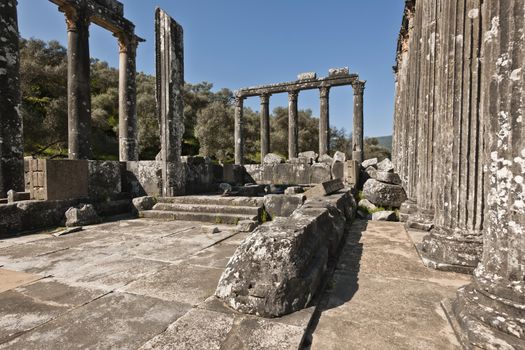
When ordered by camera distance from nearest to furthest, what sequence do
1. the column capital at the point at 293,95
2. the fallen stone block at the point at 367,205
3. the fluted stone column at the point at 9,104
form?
1. the fluted stone column at the point at 9,104
2. the fallen stone block at the point at 367,205
3. the column capital at the point at 293,95

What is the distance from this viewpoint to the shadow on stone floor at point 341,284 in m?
2.16

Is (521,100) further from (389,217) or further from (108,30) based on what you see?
(108,30)

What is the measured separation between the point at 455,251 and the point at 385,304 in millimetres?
1396

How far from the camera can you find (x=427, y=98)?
5.05 meters

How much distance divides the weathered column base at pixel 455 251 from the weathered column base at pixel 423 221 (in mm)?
1573

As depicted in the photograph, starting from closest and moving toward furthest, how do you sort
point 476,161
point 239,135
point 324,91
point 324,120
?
point 476,161 < point 324,91 < point 324,120 < point 239,135

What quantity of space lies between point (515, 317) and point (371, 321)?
841mm

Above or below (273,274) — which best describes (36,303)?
below

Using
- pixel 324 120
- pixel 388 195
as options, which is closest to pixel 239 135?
pixel 324 120

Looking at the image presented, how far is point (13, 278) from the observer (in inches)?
117

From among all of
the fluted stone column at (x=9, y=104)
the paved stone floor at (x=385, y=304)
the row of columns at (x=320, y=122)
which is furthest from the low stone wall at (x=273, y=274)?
the row of columns at (x=320, y=122)

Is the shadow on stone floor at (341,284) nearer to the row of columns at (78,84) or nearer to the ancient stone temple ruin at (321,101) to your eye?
the row of columns at (78,84)

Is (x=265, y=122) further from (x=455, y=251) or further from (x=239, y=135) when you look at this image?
(x=455, y=251)

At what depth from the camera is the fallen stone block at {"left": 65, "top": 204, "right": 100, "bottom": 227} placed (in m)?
5.63
